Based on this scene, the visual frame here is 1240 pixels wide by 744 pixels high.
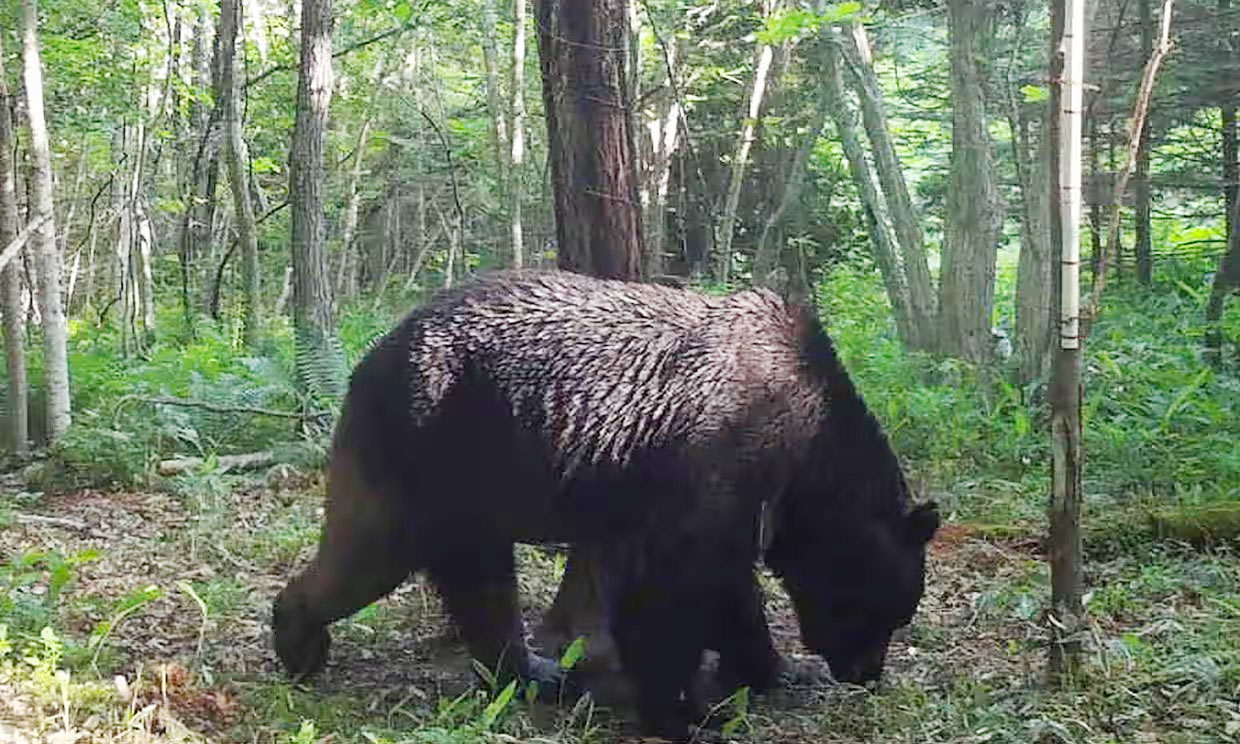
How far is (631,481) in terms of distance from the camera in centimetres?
485

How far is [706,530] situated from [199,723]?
5.92ft

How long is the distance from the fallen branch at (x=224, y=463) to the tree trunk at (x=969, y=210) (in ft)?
18.3

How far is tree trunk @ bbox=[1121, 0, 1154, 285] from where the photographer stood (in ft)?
38.1

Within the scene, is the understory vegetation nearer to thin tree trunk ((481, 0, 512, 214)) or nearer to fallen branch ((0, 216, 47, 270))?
fallen branch ((0, 216, 47, 270))

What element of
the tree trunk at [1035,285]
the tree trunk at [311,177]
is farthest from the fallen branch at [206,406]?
the tree trunk at [1035,285]

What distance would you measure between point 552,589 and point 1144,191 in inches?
375

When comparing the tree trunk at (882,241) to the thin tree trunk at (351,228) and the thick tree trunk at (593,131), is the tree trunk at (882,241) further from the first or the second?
the thin tree trunk at (351,228)

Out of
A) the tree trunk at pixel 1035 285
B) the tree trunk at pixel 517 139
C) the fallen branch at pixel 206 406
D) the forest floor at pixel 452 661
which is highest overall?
the tree trunk at pixel 517 139

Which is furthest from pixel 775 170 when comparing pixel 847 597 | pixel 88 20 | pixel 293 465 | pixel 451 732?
pixel 451 732

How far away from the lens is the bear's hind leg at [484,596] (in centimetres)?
512

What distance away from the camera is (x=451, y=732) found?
4328mm

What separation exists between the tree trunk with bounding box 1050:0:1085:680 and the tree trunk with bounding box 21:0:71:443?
6.36 m

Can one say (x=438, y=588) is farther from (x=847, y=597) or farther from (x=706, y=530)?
(x=847, y=597)

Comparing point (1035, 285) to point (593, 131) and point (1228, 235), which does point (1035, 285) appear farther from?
point (593, 131)
